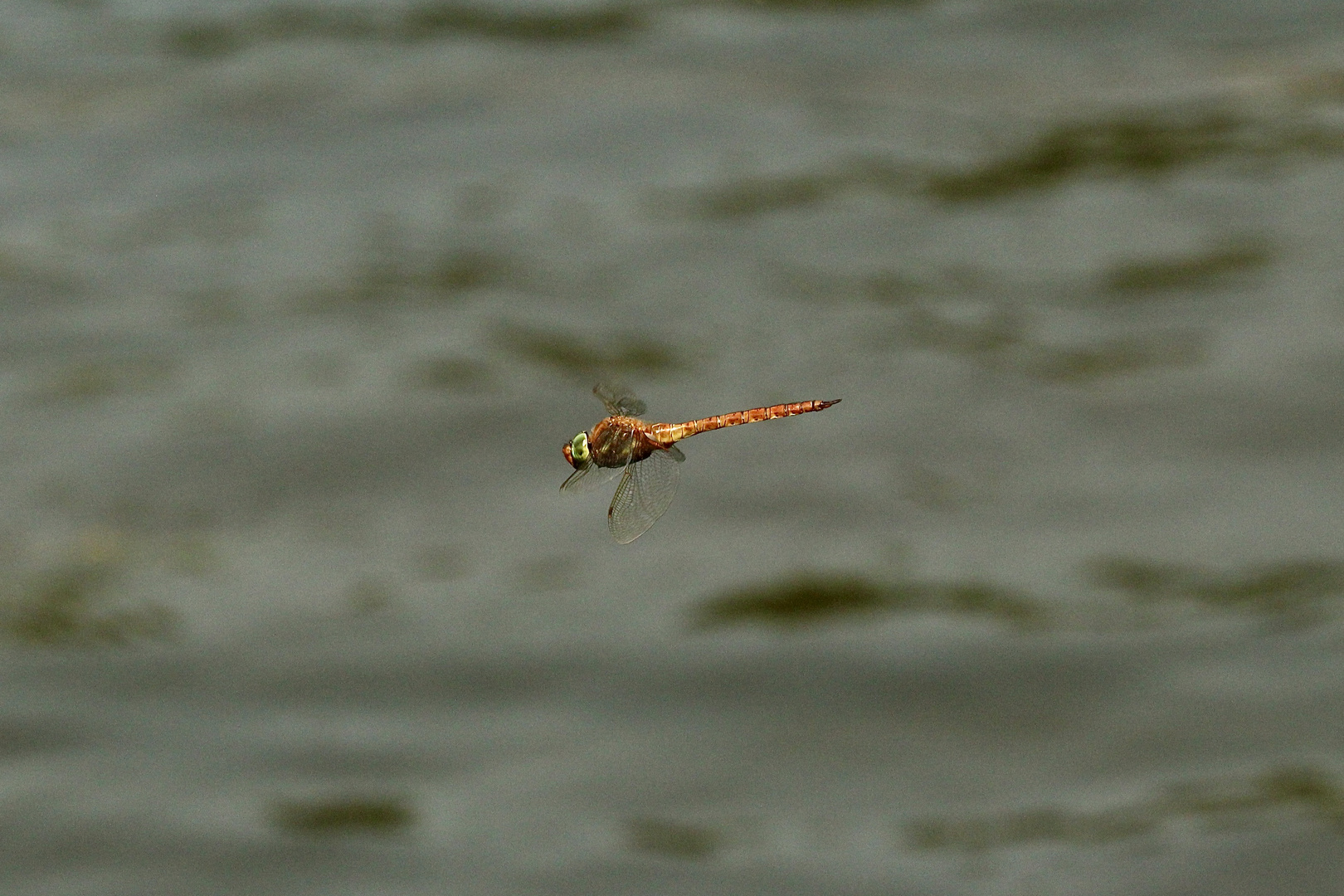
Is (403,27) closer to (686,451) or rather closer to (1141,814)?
(686,451)

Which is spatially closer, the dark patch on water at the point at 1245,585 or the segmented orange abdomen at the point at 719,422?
the segmented orange abdomen at the point at 719,422

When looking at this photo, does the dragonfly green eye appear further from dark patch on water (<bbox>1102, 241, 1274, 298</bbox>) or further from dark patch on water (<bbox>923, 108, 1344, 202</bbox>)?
dark patch on water (<bbox>923, 108, 1344, 202</bbox>)

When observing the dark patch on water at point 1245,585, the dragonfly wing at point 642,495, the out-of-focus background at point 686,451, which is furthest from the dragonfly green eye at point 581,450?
the dark patch on water at point 1245,585

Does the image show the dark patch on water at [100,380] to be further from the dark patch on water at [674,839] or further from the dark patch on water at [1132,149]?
the dark patch on water at [1132,149]

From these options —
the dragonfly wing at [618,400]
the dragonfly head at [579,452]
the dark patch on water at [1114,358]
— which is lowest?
the dragonfly head at [579,452]

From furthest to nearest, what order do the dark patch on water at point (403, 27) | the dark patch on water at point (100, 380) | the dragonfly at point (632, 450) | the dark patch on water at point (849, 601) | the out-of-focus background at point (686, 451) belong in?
the dark patch on water at point (403, 27) → the dark patch on water at point (100, 380) → the dark patch on water at point (849, 601) → the out-of-focus background at point (686, 451) → the dragonfly at point (632, 450)

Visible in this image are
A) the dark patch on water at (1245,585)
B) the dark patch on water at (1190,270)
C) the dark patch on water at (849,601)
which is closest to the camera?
the dark patch on water at (1245,585)

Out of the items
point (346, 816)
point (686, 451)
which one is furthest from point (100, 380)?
point (346, 816)

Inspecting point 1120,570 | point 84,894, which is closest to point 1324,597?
point 1120,570
